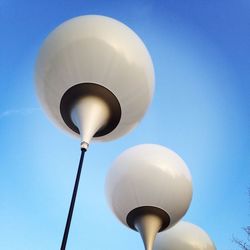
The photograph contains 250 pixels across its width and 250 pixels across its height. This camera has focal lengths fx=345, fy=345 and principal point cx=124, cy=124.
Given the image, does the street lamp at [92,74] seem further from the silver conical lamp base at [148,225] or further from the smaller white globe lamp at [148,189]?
the silver conical lamp base at [148,225]

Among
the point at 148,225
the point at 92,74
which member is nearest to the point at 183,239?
the point at 148,225

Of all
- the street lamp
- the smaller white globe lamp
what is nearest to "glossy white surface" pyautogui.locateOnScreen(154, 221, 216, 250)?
the smaller white globe lamp

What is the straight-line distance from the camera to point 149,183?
4.13m

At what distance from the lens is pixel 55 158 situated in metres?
9.62

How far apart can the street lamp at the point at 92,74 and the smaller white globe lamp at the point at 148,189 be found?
3.15 ft

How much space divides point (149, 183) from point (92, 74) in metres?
1.63

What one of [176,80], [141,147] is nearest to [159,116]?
[176,80]

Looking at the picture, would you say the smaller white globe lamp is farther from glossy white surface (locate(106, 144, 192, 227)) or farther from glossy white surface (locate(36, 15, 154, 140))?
glossy white surface (locate(36, 15, 154, 140))

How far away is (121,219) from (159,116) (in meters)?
6.57

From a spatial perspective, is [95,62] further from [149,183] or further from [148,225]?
[148,225]

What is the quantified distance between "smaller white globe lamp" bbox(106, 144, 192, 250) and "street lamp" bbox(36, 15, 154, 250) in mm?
959

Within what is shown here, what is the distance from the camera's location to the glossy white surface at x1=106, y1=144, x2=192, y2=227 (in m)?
4.14

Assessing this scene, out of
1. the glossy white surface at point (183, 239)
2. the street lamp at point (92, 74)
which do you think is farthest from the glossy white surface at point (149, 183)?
the glossy white surface at point (183, 239)

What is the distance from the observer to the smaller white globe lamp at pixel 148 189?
414cm
